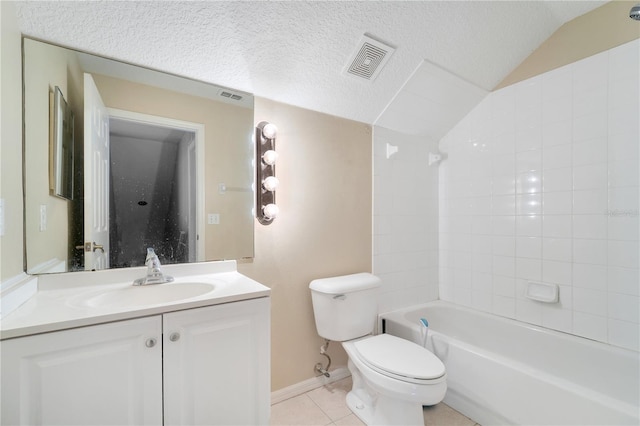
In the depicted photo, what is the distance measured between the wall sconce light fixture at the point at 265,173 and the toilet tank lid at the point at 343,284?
52 centimetres

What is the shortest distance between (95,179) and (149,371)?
888 millimetres

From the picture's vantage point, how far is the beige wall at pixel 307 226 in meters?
1.81

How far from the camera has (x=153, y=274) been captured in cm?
133

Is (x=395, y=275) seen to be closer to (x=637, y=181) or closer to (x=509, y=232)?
(x=509, y=232)

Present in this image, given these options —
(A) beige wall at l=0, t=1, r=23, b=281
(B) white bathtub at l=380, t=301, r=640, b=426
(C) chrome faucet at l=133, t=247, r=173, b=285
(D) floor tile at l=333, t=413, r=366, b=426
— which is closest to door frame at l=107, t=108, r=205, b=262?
(C) chrome faucet at l=133, t=247, r=173, b=285

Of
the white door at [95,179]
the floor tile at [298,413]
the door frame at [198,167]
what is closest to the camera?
the white door at [95,179]

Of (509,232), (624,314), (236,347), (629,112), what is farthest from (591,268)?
(236,347)

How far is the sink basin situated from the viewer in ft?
3.80

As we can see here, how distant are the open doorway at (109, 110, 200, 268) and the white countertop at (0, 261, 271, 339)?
0.25 ft

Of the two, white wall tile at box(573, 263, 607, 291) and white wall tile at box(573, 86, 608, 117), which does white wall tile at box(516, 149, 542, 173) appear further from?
white wall tile at box(573, 263, 607, 291)

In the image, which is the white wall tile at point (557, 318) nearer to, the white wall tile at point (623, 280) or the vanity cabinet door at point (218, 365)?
the white wall tile at point (623, 280)

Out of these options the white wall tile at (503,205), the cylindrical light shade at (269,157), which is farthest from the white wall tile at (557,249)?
the cylindrical light shade at (269,157)

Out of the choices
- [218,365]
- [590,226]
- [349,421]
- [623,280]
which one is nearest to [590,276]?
[623,280]

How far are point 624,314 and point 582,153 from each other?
95 centimetres
